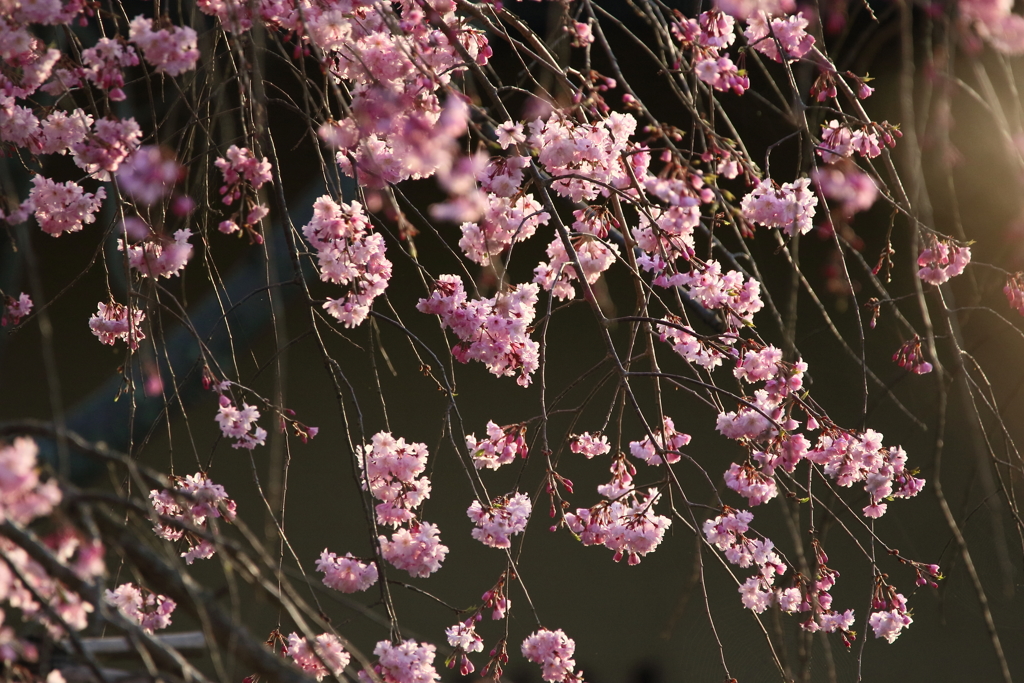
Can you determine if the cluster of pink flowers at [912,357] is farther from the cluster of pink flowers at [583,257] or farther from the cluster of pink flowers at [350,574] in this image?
the cluster of pink flowers at [350,574]

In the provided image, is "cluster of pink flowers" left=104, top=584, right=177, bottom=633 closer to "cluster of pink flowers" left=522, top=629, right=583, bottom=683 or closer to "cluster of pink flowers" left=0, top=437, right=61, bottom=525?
"cluster of pink flowers" left=522, top=629, right=583, bottom=683

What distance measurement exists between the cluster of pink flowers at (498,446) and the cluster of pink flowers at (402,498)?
0.40ft

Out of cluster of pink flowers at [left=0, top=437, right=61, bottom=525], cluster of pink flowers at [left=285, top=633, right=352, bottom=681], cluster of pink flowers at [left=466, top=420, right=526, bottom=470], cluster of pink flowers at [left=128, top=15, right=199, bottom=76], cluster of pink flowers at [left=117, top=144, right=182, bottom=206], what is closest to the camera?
cluster of pink flowers at [left=0, top=437, right=61, bottom=525]

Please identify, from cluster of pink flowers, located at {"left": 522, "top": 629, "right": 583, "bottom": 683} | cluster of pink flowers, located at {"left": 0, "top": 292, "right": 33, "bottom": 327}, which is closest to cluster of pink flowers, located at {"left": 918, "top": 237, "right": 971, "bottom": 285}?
cluster of pink flowers, located at {"left": 522, "top": 629, "right": 583, "bottom": 683}

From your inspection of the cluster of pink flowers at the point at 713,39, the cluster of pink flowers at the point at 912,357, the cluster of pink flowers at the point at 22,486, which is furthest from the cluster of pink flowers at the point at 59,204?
the cluster of pink flowers at the point at 912,357

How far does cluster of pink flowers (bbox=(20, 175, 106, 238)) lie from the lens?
1.91 meters

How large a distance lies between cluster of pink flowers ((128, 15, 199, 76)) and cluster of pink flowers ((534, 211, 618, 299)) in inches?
30.7

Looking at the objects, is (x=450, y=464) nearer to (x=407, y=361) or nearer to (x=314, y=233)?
(x=407, y=361)

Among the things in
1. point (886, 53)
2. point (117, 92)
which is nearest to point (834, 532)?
point (886, 53)

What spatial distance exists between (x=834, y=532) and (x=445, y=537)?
4.34 ft

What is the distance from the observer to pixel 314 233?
180cm

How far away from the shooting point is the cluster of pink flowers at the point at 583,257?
1970 millimetres

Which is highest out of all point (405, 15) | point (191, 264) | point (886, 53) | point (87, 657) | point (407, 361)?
point (405, 15)

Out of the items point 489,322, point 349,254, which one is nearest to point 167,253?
point 349,254
